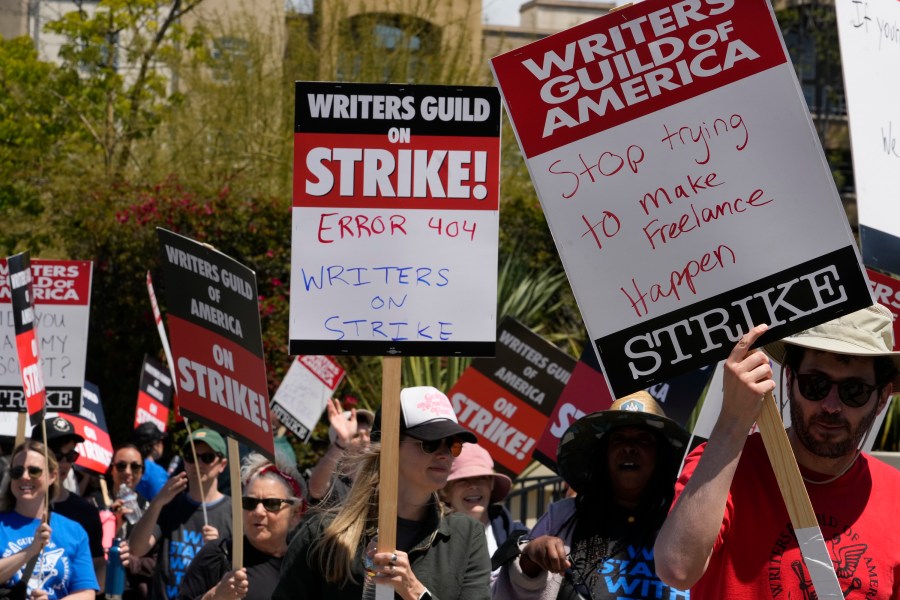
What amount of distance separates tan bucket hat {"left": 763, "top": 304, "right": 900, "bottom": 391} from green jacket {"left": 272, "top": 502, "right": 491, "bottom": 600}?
5.10 feet

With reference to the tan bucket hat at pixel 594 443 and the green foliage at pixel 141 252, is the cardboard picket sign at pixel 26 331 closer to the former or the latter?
the tan bucket hat at pixel 594 443

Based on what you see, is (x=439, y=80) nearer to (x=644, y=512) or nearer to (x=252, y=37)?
(x=252, y=37)

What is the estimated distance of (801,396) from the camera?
3453 millimetres

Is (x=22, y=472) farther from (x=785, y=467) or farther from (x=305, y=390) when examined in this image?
(x=785, y=467)

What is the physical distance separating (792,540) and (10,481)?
5529 millimetres

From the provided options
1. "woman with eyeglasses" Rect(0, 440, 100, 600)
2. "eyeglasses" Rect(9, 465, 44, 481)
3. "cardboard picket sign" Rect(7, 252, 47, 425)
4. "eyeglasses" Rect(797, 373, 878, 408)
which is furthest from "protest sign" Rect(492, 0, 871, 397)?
"cardboard picket sign" Rect(7, 252, 47, 425)

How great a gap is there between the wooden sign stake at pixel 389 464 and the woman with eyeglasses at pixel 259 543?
66.0 inches

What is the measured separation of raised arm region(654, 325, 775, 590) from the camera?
3.18 metres

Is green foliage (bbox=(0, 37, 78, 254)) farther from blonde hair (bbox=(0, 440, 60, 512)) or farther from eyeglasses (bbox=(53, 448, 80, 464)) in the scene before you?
blonde hair (bbox=(0, 440, 60, 512))

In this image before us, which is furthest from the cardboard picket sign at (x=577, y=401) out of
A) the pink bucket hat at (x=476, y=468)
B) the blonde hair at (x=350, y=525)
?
the blonde hair at (x=350, y=525)

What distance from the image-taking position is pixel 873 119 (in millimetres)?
5078

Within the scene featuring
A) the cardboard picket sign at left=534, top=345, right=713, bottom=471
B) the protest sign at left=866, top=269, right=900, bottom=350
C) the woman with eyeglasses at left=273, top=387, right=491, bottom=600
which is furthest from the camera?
the cardboard picket sign at left=534, top=345, right=713, bottom=471

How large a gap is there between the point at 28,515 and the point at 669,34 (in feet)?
17.6

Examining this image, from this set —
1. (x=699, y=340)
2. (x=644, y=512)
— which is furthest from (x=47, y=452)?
(x=699, y=340)
